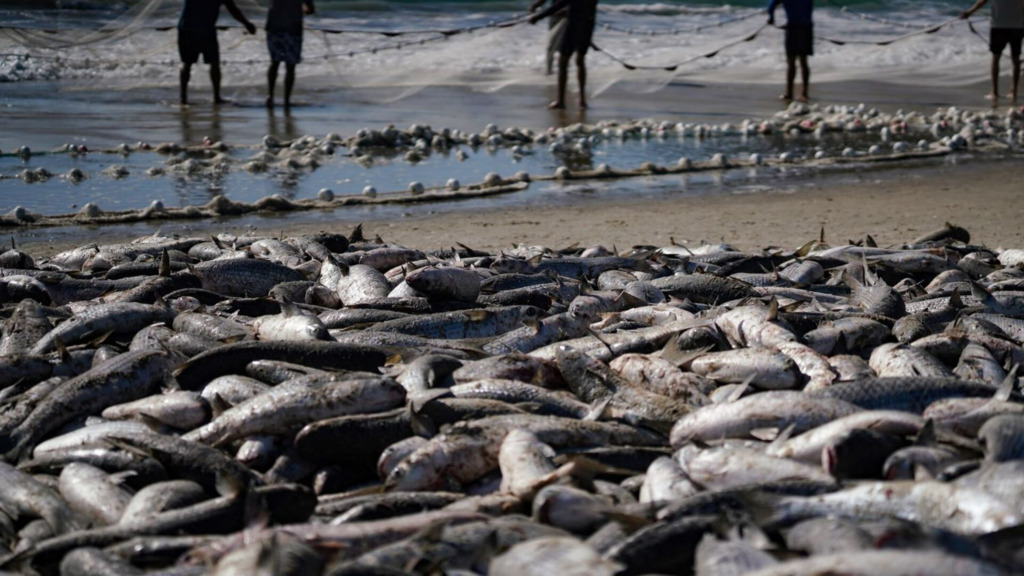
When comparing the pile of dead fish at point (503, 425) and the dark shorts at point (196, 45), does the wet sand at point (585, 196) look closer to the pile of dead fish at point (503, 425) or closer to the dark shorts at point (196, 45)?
the dark shorts at point (196, 45)

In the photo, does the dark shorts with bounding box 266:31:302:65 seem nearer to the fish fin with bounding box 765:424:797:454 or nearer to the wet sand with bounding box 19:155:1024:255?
the wet sand with bounding box 19:155:1024:255

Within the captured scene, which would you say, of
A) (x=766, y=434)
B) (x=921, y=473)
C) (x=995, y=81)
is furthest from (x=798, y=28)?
(x=921, y=473)

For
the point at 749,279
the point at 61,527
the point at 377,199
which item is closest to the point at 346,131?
the point at 377,199

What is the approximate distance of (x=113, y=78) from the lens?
22.3 meters

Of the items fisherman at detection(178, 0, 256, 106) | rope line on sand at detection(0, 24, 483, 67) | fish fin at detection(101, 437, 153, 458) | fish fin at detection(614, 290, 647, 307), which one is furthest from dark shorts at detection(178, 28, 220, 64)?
fish fin at detection(101, 437, 153, 458)

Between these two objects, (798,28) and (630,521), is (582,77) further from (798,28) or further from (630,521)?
(630,521)

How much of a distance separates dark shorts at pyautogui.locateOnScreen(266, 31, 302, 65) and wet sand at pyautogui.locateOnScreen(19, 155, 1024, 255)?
7359mm

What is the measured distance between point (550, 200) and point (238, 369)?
Answer: 7386 mm

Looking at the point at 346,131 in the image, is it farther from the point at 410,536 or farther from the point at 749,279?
the point at 410,536

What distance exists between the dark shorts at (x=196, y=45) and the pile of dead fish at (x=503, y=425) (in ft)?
37.0

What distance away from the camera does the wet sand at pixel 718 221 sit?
34.7ft

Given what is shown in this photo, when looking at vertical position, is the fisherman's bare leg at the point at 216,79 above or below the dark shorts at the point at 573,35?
below

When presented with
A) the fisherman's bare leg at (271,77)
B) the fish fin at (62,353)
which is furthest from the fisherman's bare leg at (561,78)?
the fish fin at (62,353)

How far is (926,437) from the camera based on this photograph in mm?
4102
